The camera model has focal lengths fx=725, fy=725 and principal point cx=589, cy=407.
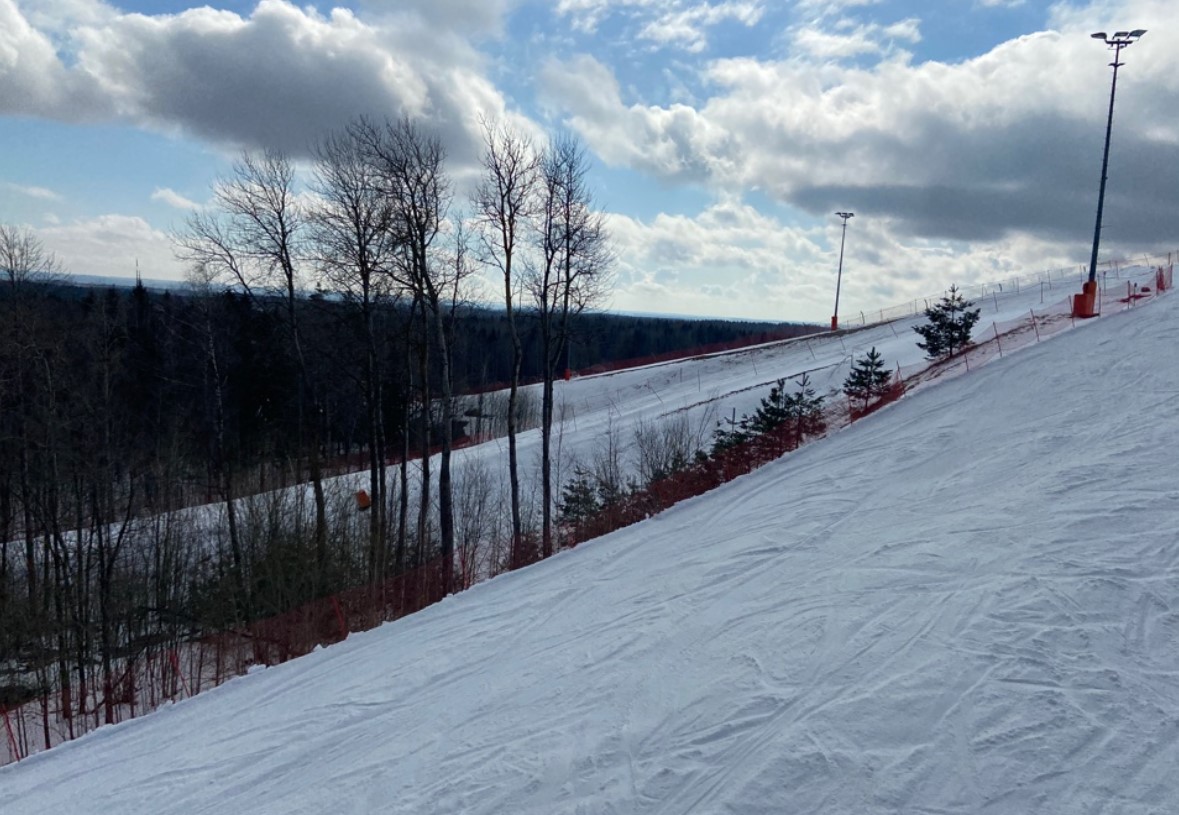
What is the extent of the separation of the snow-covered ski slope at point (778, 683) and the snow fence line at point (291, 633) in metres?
3.45

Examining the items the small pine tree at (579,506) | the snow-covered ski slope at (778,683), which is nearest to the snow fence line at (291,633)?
the small pine tree at (579,506)

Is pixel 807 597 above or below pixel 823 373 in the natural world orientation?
below

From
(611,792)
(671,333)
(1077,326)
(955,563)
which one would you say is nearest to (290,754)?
(611,792)

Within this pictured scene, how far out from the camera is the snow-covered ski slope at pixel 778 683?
622 centimetres

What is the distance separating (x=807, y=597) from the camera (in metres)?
9.77

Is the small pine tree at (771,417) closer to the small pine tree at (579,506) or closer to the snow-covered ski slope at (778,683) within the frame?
the small pine tree at (579,506)

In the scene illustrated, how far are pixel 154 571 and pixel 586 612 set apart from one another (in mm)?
18816

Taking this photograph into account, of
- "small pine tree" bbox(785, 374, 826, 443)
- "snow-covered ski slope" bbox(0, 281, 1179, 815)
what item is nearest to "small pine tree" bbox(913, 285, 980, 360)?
"small pine tree" bbox(785, 374, 826, 443)

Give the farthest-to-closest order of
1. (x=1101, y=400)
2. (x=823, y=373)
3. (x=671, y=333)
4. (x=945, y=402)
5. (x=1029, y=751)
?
(x=671, y=333) → (x=823, y=373) → (x=945, y=402) → (x=1101, y=400) → (x=1029, y=751)

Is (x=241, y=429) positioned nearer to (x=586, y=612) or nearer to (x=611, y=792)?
(x=586, y=612)

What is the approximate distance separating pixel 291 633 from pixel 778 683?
41.0 ft

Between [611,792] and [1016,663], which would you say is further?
[1016,663]

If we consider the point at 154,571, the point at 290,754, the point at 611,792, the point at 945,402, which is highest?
the point at 945,402

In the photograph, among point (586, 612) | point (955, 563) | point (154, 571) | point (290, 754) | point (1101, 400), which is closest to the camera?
point (290, 754)
